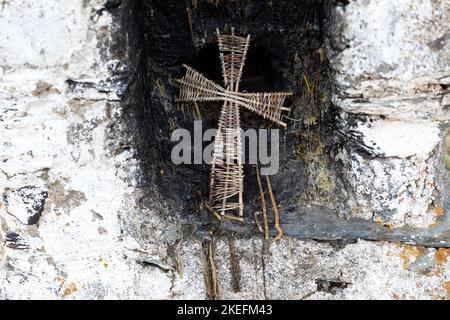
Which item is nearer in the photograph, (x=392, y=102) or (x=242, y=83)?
(x=392, y=102)

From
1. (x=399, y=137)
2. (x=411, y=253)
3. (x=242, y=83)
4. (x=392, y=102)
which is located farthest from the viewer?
(x=242, y=83)

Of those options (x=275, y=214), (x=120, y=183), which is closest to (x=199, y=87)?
(x=120, y=183)

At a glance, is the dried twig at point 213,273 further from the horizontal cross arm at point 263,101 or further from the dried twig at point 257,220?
the horizontal cross arm at point 263,101

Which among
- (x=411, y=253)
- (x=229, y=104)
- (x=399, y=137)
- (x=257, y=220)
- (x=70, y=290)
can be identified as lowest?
(x=70, y=290)

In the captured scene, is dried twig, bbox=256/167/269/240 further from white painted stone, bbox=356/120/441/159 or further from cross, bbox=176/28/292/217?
white painted stone, bbox=356/120/441/159

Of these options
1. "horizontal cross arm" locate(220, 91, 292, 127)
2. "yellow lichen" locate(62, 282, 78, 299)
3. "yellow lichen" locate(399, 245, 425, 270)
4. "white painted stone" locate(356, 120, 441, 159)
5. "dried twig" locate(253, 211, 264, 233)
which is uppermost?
"horizontal cross arm" locate(220, 91, 292, 127)

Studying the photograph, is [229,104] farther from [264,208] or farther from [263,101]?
[264,208]

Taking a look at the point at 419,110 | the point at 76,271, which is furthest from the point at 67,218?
the point at 419,110

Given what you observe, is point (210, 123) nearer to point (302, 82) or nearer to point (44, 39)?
point (302, 82)

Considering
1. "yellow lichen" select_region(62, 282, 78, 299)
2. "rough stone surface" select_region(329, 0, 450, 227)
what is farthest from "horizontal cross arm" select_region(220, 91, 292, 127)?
"yellow lichen" select_region(62, 282, 78, 299)
